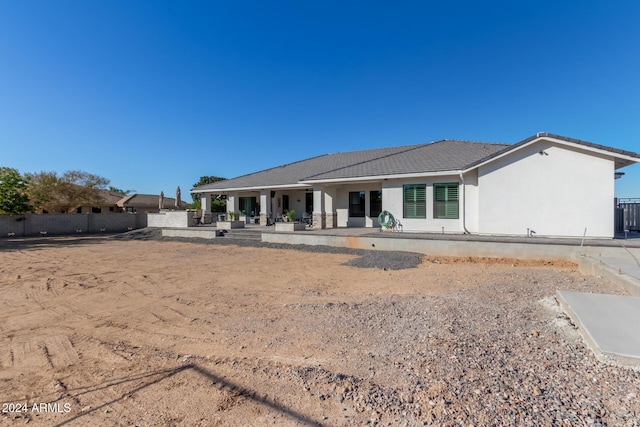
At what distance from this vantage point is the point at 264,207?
74.5 ft

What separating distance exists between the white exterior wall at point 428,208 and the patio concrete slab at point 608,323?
9.39 metres

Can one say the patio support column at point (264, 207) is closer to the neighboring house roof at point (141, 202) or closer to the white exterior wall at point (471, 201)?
the white exterior wall at point (471, 201)

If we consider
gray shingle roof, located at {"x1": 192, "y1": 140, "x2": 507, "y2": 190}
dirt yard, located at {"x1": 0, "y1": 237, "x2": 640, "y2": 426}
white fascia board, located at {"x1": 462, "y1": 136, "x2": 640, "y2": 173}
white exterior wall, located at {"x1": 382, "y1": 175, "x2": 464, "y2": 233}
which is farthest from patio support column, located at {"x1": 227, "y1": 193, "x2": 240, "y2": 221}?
white fascia board, located at {"x1": 462, "y1": 136, "x2": 640, "y2": 173}

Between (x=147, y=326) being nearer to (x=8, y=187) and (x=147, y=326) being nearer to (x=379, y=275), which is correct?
(x=379, y=275)

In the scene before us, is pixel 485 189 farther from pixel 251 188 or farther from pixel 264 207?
pixel 251 188

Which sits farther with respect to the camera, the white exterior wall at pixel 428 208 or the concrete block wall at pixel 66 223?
the concrete block wall at pixel 66 223

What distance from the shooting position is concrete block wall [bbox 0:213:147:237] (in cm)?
2372

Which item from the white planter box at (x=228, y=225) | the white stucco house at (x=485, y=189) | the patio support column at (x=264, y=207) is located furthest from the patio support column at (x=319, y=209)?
the white planter box at (x=228, y=225)

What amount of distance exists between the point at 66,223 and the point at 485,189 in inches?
1206

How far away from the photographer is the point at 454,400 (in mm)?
2924

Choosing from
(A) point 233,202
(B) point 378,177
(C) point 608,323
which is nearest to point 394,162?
(B) point 378,177

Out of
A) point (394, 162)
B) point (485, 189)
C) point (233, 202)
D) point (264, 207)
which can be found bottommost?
point (264, 207)

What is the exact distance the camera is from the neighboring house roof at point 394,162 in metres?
12.9

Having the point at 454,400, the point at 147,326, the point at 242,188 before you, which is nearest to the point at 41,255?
the point at 242,188
